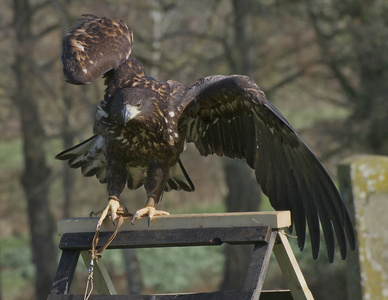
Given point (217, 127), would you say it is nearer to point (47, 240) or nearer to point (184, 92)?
point (184, 92)

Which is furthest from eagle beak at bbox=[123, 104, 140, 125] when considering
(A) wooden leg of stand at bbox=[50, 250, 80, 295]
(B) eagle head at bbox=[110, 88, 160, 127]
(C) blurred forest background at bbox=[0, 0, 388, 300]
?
(C) blurred forest background at bbox=[0, 0, 388, 300]

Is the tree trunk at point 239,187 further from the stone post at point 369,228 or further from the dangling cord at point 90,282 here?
the dangling cord at point 90,282

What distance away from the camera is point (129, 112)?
12.6ft

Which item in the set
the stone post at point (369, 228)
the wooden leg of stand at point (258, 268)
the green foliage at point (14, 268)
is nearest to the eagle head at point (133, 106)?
the wooden leg of stand at point (258, 268)

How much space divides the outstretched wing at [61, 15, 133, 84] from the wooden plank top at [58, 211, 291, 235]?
2.47 ft

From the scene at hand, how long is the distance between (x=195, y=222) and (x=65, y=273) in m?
0.70

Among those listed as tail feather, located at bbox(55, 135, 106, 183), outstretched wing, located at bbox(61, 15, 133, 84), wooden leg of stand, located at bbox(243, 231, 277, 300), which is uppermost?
outstretched wing, located at bbox(61, 15, 133, 84)

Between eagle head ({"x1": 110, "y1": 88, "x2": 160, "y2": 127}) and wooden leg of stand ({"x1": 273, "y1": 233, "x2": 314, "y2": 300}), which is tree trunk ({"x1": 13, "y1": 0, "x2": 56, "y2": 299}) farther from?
wooden leg of stand ({"x1": 273, "y1": 233, "x2": 314, "y2": 300})

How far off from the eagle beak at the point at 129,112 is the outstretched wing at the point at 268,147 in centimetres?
38

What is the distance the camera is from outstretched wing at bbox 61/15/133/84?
385cm

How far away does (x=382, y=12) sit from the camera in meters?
11.2

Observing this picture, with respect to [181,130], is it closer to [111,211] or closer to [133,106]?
[133,106]

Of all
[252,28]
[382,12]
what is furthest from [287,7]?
[382,12]

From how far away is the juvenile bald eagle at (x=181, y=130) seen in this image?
3.80 m
